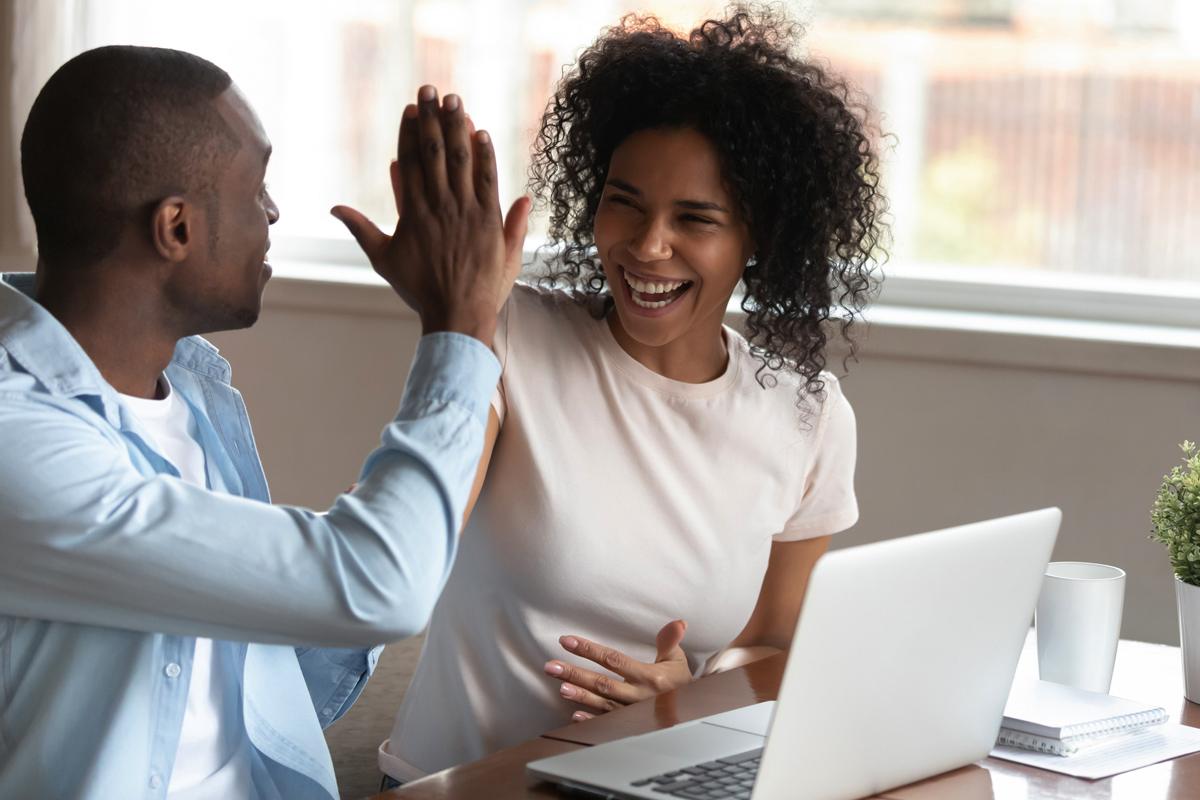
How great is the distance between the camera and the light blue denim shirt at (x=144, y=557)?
1.09m

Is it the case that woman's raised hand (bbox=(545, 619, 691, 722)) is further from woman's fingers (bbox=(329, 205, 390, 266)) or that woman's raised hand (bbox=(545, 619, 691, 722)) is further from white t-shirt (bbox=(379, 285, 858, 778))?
woman's fingers (bbox=(329, 205, 390, 266))

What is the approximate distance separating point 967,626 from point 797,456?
2.01ft

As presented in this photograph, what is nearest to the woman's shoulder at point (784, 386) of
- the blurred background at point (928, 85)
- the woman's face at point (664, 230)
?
the woman's face at point (664, 230)

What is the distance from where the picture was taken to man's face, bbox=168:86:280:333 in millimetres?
1235

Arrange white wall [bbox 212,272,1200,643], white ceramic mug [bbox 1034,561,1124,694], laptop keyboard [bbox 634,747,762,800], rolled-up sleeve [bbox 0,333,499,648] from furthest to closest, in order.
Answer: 1. white wall [bbox 212,272,1200,643]
2. white ceramic mug [bbox 1034,561,1124,694]
3. laptop keyboard [bbox 634,747,762,800]
4. rolled-up sleeve [bbox 0,333,499,648]

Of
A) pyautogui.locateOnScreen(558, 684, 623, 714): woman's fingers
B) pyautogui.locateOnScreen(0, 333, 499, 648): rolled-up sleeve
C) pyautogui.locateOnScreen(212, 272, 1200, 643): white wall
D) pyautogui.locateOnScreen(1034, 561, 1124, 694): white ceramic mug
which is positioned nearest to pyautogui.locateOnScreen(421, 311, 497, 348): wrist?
pyautogui.locateOnScreen(0, 333, 499, 648): rolled-up sleeve

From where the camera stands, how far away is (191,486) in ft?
3.71

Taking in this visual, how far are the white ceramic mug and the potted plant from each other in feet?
0.22

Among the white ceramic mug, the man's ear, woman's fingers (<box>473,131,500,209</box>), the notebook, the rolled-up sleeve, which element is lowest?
the notebook

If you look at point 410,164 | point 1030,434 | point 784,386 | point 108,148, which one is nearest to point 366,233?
point 410,164

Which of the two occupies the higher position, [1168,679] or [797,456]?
[797,456]

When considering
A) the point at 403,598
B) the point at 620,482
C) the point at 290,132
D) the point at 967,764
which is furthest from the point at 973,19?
the point at 403,598

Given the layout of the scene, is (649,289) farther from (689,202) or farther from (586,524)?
(586,524)

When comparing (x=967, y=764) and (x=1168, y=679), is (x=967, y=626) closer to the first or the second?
(x=967, y=764)
